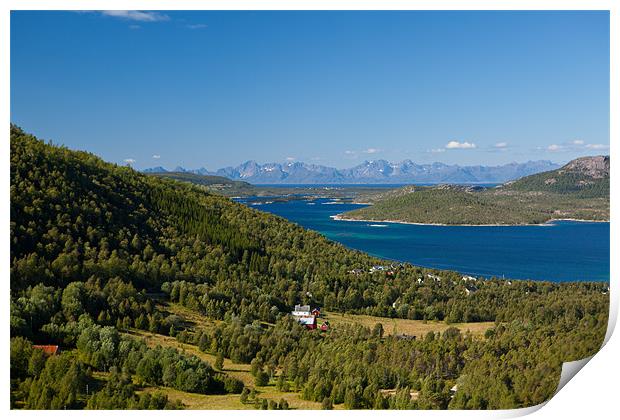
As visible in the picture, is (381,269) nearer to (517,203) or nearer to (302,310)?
(302,310)

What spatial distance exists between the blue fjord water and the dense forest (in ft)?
63.8

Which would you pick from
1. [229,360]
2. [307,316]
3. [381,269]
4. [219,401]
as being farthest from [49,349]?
[381,269]

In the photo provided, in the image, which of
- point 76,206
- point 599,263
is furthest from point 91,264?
point 599,263

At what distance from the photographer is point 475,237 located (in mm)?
69875

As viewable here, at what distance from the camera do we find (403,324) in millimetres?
21078

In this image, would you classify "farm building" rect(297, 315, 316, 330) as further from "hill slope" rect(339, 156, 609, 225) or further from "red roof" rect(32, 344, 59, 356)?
"hill slope" rect(339, 156, 609, 225)

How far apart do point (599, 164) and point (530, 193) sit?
16.6m

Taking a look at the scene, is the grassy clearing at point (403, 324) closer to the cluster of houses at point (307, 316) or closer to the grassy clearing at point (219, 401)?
the cluster of houses at point (307, 316)

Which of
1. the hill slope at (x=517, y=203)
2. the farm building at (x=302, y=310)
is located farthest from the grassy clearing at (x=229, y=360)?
the hill slope at (x=517, y=203)

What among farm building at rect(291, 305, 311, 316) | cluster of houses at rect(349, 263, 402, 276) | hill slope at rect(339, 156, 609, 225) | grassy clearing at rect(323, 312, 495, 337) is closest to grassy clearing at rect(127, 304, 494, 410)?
grassy clearing at rect(323, 312, 495, 337)

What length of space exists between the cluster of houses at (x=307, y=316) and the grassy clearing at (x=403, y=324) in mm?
509

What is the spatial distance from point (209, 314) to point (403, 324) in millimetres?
7549

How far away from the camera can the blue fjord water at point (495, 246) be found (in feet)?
150

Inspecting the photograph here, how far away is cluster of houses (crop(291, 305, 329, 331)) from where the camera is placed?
18781mm
